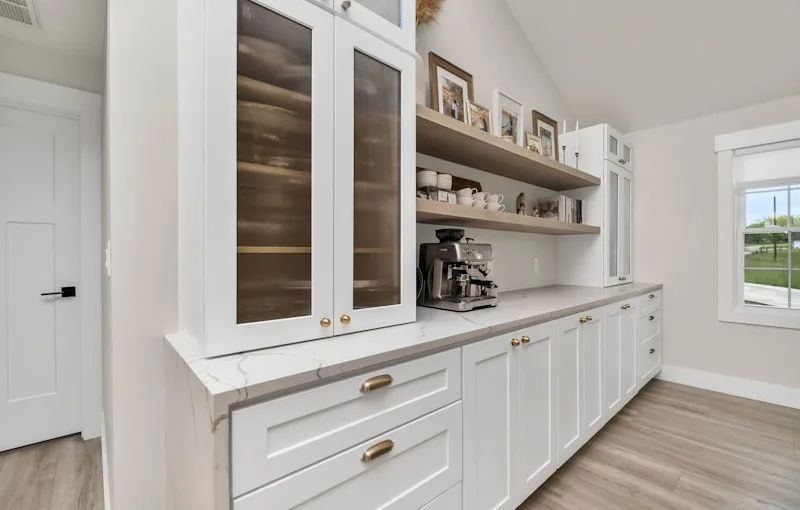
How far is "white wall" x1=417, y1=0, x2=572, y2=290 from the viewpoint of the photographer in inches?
88.4

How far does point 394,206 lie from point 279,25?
678 mm

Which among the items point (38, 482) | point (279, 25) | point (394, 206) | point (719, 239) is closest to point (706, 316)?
point (719, 239)

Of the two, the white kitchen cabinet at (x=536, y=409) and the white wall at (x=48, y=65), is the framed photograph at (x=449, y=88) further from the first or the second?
the white wall at (x=48, y=65)

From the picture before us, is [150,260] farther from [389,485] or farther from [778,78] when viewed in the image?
[778,78]

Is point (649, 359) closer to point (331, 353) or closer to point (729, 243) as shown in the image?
point (729, 243)

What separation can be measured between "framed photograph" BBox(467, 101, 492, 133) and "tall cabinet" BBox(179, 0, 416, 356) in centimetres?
78

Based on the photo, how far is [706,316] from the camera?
3090 millimetres

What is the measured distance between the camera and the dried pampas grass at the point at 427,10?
2.10 meters

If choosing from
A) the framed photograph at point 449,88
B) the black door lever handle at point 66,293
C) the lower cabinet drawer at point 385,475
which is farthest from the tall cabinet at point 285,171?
the black door lever handle at point 66,293

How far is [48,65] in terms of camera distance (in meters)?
2.02

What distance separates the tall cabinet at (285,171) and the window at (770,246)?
3.29 meters

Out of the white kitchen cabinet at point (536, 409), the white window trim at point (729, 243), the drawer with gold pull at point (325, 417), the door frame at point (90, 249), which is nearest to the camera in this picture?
the drawer with gold pull at point (325, 417)

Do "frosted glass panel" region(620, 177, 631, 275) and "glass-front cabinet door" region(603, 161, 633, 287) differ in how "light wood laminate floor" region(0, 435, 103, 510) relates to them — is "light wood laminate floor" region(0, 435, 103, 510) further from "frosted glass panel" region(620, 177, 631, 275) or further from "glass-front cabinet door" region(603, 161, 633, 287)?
"frosted glass panel" region(620, 177, 631, 275)

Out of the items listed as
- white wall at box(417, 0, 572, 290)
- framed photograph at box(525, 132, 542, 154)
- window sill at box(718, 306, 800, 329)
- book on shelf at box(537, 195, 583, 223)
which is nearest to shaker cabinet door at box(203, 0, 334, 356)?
white wall at box(417, 0, 572, 290)
